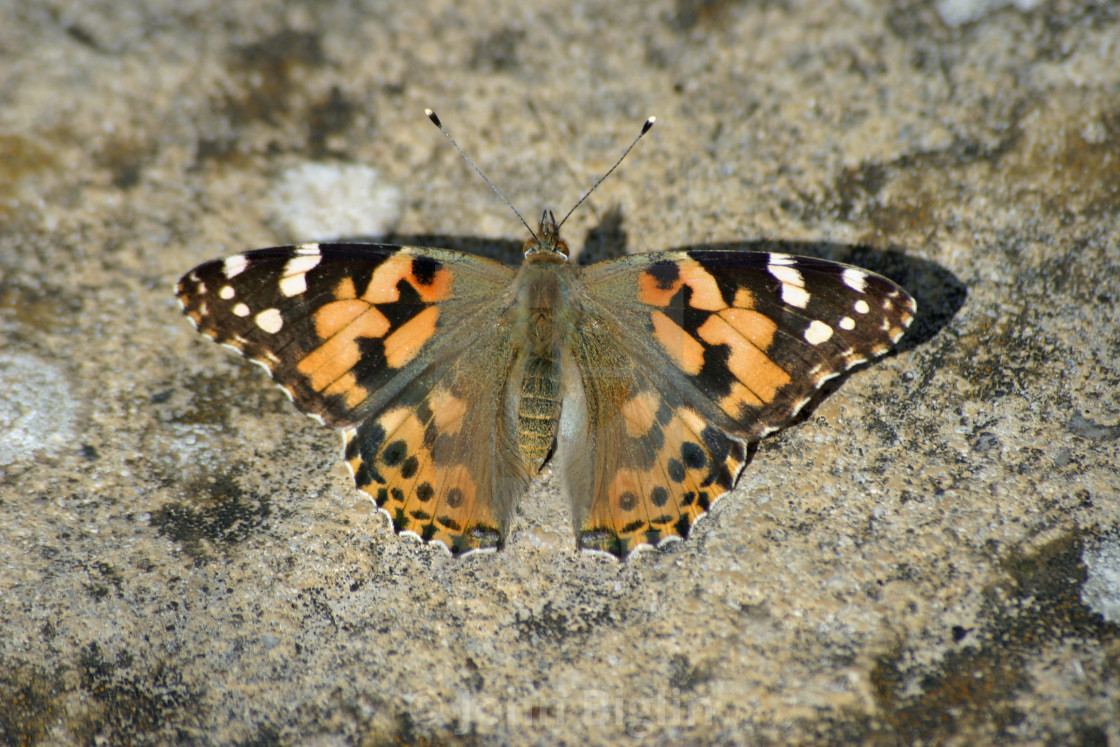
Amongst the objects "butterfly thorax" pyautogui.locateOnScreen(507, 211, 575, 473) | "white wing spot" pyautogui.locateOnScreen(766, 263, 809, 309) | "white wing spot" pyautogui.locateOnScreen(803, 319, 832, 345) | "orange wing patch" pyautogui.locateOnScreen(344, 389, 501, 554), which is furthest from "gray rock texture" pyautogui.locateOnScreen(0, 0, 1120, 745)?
"white wing spot" pyautogui.locateOnScreen(766, 263, 809, 309)

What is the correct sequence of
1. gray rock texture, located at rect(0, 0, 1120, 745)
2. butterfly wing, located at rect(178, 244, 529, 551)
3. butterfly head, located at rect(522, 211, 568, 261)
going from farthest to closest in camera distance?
butterfly head, located at rect(522, 211, 568, 261)
butterfly wing, located at rect(178, 244, 529, 551)
gray rock texture, located at rect(0, 0, 1120, 745)

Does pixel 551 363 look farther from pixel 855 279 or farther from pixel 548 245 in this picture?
pixel 855 279

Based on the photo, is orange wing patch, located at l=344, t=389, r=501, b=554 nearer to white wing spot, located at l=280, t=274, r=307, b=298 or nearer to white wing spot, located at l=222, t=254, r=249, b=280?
Answer: white wing spot, located at l=280, t=274, r=307, b=298

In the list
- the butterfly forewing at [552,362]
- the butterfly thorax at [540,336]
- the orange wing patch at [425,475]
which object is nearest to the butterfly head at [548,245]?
the butterfly thorax at [540,336]

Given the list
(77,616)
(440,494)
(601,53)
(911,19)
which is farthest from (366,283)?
(911,19)

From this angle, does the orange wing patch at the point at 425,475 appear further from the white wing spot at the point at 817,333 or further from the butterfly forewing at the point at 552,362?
the white wing spot at the point at 817,333

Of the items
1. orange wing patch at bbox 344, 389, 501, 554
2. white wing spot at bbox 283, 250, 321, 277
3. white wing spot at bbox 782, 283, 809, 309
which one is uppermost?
white wing spot at bbox 782, 283, 809, 309

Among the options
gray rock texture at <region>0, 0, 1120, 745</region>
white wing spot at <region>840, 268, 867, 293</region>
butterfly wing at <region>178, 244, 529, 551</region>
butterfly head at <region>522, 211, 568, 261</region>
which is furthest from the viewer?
butterfly head at <region>522, 211, 568, 261</region>

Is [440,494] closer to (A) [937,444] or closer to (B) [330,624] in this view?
(B) [330,624]

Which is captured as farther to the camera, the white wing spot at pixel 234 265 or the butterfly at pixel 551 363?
the white wing spot at pixel 234 265
